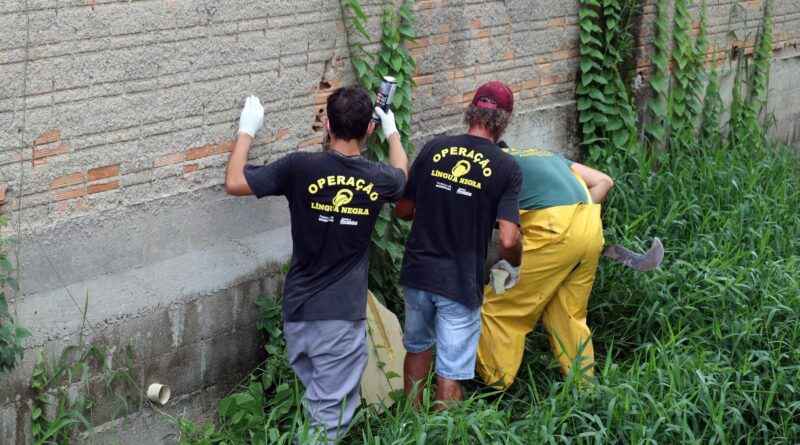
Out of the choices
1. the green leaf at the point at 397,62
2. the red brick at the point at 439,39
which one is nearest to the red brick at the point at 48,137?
the green leaf at the point at 397,62

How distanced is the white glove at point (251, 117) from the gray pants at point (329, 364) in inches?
34.7

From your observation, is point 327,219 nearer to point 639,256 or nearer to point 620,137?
point 639,256

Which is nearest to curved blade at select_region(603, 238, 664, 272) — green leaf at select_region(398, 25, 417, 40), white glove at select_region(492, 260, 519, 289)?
white glove at select_region(492, 260, 519, 289)

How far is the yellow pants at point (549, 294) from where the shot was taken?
5145mm

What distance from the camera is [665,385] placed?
4.73m

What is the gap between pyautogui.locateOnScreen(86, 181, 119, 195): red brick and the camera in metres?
4.23

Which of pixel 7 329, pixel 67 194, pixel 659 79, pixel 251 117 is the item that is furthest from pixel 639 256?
pixel 7 329

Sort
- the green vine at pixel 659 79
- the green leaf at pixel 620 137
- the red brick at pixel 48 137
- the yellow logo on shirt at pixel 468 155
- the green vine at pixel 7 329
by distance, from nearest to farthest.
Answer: the green vine at pixel 7 329 → the red brick at pixel 48 137 → the yellow logo on shirt at pixel 468 155 → the green leaf at pixel 620 137 → the green vine at pixel 659 79

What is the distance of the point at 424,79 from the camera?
5.66m

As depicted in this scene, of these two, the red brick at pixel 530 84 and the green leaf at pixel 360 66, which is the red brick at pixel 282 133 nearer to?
the green leaf at pixel 360 66

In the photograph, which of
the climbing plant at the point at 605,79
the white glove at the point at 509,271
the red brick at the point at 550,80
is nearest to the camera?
the white glove at the point at 509,271

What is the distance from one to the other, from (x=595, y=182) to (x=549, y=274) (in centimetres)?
64

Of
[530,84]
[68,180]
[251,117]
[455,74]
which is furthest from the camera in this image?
[530,84]

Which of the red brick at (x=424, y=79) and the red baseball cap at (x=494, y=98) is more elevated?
the red baseball cap at (x=494, y=98)
